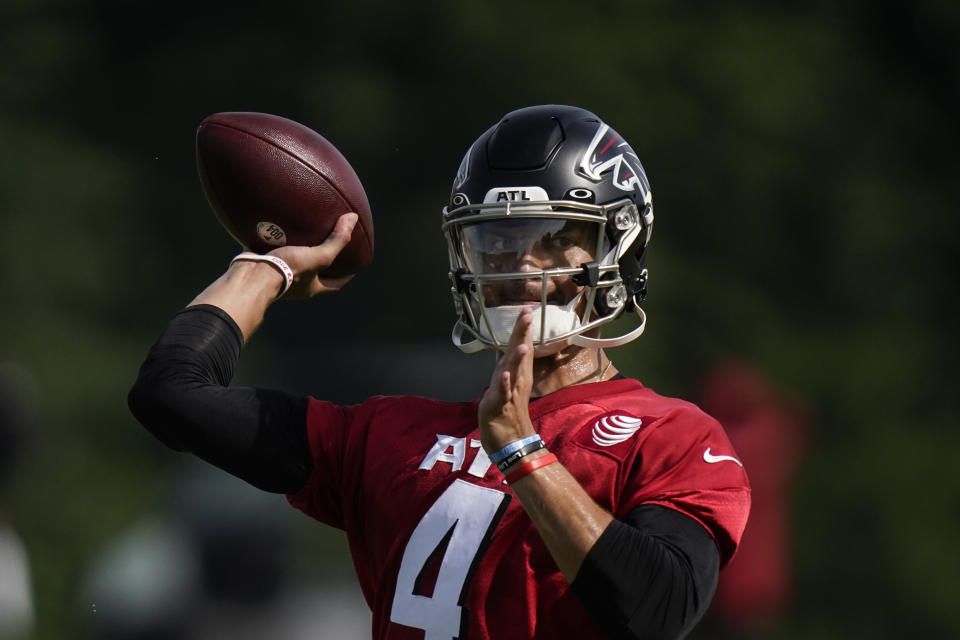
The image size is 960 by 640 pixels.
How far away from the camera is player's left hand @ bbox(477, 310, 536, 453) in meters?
1.86

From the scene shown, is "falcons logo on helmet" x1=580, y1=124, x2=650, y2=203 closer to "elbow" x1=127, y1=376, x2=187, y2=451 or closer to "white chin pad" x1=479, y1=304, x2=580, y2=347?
"white chin pad" x1=479, y1=304, x2=580, y2=347

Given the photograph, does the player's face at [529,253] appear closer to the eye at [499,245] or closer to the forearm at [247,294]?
the eye at [499,245]

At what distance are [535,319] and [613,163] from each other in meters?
0.34

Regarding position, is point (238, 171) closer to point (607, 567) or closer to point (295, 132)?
point (295, 132)

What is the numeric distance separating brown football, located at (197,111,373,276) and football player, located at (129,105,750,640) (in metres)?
0.05

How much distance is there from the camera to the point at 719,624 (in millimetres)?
5070

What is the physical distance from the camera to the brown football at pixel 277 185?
2514mm

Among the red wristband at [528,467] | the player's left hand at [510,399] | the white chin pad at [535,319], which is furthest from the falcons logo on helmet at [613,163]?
the red wristband at [528,467]

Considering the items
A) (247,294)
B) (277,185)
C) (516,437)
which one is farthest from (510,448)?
(277,185)

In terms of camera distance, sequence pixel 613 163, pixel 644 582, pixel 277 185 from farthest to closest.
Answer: pixel 277 185 → pixel 613 163 → pixel 644 582

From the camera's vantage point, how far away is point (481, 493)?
6.83 feet

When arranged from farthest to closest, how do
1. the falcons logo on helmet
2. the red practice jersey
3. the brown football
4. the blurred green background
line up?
the blurred green background, the brown football, the falcons logo on helmet, the red practice jersey

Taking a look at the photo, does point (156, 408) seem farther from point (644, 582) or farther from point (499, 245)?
point (644, 582)

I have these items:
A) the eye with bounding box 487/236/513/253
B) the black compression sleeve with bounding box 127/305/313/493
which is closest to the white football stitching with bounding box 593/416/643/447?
the eye with bounding box 487/236/513/253
